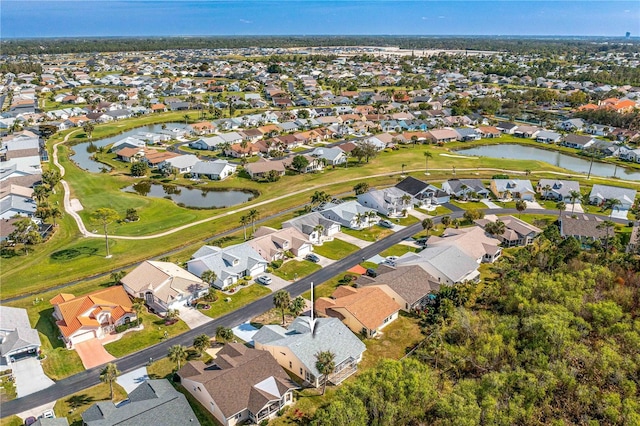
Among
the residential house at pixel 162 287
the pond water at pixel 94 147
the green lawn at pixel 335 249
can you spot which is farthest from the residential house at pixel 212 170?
the residential house at pixel 162 287

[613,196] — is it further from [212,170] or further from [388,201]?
[212,170]

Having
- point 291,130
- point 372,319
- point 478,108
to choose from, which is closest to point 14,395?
point 372,319

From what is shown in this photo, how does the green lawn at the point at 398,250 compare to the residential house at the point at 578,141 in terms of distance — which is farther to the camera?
the residential house at the point at 578,141

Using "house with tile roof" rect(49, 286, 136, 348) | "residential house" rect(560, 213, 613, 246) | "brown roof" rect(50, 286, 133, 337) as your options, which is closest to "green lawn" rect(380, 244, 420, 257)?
"residential house" rect(560, 213, 613, 246)

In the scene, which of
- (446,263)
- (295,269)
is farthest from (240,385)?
(446,263)

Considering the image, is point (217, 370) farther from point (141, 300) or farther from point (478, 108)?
point (478, 108)

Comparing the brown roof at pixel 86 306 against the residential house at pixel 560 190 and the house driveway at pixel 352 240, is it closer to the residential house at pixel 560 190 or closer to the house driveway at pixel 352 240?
the house driveway at pixel 352 240

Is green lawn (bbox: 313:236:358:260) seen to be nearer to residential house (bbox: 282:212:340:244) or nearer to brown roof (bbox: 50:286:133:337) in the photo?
residential house (bbox: 282:212:340:244)
